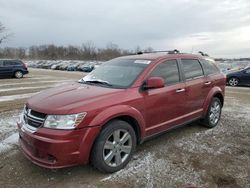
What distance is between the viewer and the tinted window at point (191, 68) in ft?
17.5

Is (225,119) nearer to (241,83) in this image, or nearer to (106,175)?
(106,175)

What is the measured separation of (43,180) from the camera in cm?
374

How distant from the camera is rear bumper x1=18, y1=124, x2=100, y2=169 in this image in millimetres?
3408

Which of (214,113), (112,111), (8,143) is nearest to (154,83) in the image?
(112,111)

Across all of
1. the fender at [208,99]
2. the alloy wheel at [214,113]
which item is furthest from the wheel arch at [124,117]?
the alloy wheel at [214,113]

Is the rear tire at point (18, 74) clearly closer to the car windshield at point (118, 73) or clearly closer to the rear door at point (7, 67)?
the rear door at point (7, 67)

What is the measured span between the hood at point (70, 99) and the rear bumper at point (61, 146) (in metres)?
0.29

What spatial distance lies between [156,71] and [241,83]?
1467 cm

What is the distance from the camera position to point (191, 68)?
554cm

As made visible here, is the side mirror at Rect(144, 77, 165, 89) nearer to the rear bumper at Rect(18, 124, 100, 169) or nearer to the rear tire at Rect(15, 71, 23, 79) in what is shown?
the rear bumper at Rect(18, 124, 100, 169)

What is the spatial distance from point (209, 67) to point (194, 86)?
1.10 meters

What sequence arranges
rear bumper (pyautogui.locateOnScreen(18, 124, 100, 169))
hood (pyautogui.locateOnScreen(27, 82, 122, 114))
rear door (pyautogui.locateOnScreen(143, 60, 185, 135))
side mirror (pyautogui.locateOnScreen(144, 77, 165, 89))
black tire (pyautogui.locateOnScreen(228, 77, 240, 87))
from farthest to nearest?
1. black tire (pyautogui.locateOnScreen(228, 77, 240, 87))
2. rear door (pyautogui.locateOnScreen(143, 60, 185, 135))
3. side mirror (pyautogui.locateOnScreen(144, 77, 165, 89))
4. hood (pyautogui.locateOnScreen(27, 82, 122, 114))
5. rear bumper (pyautogui.locateOnScreen(18, 124, 100, 169))

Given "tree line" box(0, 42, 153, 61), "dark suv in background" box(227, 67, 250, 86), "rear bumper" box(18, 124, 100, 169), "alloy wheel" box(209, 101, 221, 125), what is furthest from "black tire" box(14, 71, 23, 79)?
"tree line" box(0, 42, 153, 61)

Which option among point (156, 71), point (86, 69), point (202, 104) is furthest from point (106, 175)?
point (86, 69)
